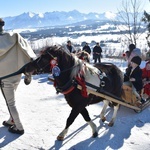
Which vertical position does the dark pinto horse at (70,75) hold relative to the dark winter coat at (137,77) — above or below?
above

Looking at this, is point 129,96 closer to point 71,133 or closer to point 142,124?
point 142,124

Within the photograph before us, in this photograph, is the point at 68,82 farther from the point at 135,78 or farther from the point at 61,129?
the point at 135,78

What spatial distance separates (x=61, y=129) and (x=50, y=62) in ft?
5.55

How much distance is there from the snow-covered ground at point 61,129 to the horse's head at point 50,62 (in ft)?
4.21

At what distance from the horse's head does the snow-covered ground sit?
1283mm

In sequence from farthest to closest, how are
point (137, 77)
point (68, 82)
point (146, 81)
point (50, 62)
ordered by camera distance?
point (146, 81) → point (137, 77) → point (68, 82) → point (50, 62)

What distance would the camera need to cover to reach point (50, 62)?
3945mm

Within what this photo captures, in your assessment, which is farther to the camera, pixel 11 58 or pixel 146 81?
pixel 146 81

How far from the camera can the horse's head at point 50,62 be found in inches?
154

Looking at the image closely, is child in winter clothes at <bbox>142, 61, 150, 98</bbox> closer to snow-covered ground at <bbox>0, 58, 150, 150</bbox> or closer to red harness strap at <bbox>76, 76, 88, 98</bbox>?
snow-covered ground at <bbox>0, 58, 150, 150</bbox>

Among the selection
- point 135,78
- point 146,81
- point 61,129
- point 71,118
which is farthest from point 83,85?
point 146,81

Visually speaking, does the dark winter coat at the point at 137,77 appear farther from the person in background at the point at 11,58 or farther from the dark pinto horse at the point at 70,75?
the person in background at the point at 11,58

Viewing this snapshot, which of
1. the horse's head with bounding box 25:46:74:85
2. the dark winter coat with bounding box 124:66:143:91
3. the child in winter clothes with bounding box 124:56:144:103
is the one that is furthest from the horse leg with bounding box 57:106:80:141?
the dark winter coat with bounding box 124:66:143:91

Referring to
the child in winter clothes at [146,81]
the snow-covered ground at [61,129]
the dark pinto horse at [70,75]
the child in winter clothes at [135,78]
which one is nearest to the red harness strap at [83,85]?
the dark pinto horse at [70,75]
